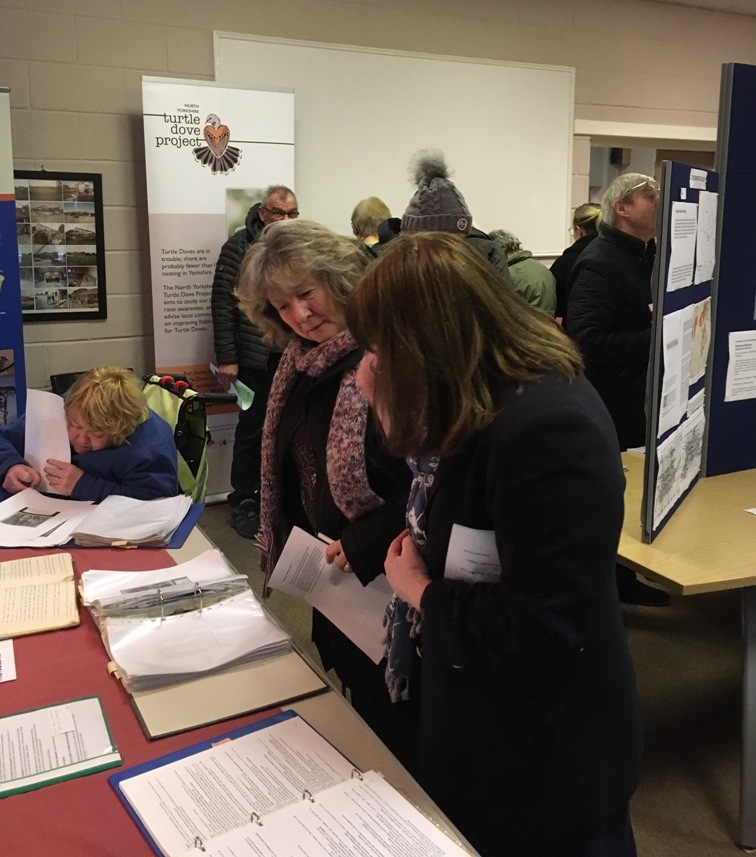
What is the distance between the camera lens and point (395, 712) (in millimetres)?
1535

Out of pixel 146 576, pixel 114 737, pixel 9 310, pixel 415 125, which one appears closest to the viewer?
pixel 114 737

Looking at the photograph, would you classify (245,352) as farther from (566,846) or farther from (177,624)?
(566,846)

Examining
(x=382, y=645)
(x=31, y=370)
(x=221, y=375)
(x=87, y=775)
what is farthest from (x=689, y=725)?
(x=31, y=370)

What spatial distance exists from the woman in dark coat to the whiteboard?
83 cm

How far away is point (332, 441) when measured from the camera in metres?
1.50

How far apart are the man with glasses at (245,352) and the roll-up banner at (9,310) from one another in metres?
0.90

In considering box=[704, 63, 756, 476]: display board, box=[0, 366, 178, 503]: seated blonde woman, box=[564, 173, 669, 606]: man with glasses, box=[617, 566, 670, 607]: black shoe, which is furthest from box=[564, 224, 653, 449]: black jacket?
box=[0, 366, 178, 503]: seated blonde woman

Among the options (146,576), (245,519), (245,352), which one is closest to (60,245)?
(245,352)

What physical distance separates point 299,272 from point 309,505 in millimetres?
471

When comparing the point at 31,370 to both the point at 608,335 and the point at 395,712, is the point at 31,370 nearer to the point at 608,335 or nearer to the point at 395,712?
the point at 608,335

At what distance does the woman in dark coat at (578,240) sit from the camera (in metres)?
4.06

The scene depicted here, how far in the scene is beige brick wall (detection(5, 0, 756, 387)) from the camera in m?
3.83

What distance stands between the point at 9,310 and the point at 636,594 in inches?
112

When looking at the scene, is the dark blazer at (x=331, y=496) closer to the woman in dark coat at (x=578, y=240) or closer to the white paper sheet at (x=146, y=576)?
the white paper sheet at (x=146, y=576)
